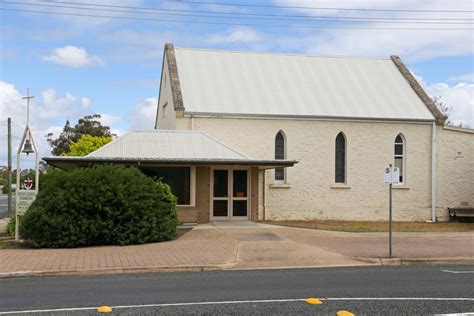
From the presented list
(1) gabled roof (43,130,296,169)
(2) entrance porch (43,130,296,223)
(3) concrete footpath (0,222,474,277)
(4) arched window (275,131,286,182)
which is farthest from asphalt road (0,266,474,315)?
(4) arched window (275,131,286,182)

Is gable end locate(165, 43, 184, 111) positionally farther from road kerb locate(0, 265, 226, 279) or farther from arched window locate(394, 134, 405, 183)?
road kerb locate(0, 265, 226, 279)

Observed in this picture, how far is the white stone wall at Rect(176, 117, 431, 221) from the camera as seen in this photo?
90.7ft

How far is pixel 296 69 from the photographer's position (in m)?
32.1

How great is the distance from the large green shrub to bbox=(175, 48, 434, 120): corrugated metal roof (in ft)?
33.0

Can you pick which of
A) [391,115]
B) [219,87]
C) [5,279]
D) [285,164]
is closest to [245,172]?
[285,164]

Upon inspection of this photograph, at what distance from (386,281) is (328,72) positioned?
22217 mm

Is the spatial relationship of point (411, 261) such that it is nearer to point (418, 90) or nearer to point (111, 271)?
point (111, 271)

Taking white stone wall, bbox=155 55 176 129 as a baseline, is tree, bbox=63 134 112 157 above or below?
below

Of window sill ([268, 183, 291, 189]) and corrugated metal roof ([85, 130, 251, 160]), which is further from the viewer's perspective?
window sill ([268, 183, 291, 189])

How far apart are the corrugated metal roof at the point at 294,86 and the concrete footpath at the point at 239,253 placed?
9.50 m

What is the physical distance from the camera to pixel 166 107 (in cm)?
3162

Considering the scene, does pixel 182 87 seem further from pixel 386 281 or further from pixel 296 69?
pixel 386 281

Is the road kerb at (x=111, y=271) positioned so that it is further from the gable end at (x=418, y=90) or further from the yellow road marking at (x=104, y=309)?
the gable end at (x=418, y=90)

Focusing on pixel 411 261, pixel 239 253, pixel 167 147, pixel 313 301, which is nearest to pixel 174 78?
pixel 167 147
